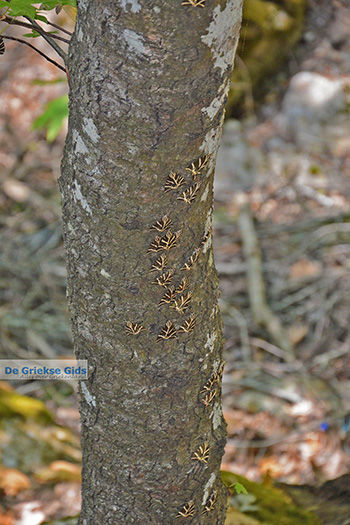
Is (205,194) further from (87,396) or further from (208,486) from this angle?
(208,486)

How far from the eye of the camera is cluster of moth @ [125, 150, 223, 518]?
1.01 meters

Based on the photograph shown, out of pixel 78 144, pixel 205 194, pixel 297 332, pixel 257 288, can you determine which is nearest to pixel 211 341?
pixel 205 194

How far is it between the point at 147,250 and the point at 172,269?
0.08 meters

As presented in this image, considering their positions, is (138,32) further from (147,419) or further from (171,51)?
(147,419)

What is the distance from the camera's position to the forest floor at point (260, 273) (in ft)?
10.2

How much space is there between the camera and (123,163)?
0.97 meters

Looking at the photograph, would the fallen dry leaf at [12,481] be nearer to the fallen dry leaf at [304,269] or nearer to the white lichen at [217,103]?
the white lichen at [217,103]

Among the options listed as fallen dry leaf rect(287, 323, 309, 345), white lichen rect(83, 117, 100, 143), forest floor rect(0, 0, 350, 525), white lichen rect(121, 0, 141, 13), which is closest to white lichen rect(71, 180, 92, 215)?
white lichen rect(83, 117, 100, 143)

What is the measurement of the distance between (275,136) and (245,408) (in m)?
3.02

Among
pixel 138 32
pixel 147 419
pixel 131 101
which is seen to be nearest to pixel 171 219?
pixel 131 101

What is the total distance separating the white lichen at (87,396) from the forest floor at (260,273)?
108 cm

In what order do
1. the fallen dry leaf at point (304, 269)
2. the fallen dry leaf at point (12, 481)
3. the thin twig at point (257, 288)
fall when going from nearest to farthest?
the fallen dry leaf at point (12, 481) < the thin twig at point (257, 288) < the fallen dry leaf at point (304, 269)

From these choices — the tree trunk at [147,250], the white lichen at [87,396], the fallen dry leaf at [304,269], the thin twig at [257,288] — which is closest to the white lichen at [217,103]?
the tree trunk at [147,250]

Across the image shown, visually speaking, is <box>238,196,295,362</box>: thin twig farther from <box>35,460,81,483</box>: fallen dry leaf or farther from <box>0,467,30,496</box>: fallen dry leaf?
<box>0,467,30,496</box>: fallen dry leaf
